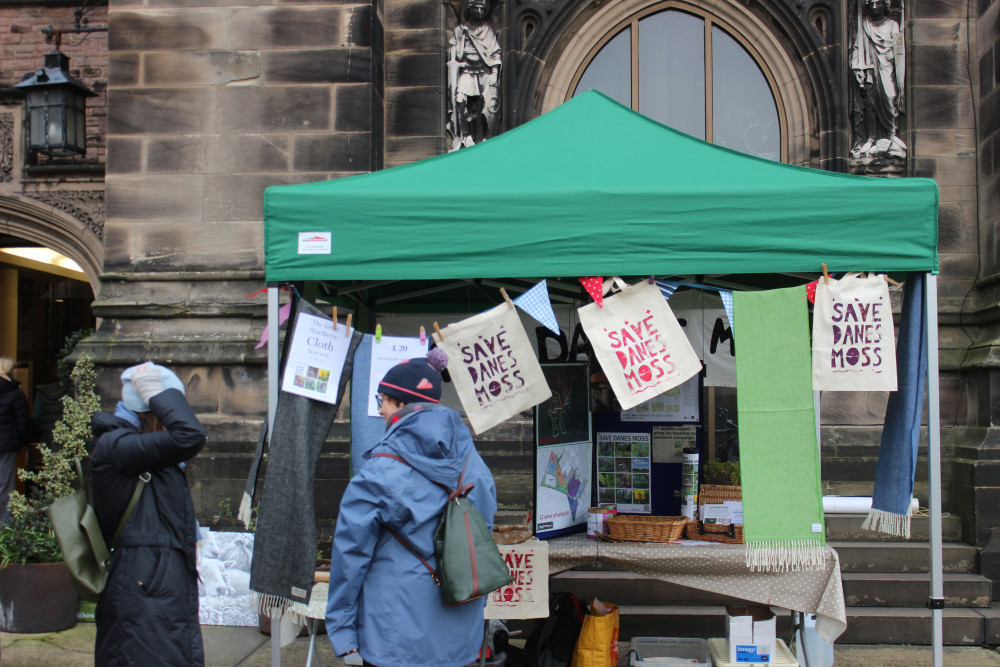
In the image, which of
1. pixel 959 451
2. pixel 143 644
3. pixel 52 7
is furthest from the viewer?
pixel 52 7

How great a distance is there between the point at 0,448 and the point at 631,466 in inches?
229

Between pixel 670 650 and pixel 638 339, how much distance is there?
1.94m

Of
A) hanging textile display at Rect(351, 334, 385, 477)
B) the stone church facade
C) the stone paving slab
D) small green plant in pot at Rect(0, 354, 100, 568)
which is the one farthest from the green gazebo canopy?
the stone church facade

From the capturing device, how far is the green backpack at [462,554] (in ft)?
9.93

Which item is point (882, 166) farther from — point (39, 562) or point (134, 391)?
point (39, 562)

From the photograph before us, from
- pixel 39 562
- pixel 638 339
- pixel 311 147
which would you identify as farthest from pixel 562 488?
pixel 311 147

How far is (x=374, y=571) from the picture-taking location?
10.0 feet

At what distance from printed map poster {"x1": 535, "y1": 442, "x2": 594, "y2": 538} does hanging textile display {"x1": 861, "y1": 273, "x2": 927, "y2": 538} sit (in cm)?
154

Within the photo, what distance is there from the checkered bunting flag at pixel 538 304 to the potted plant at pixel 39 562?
3.89m

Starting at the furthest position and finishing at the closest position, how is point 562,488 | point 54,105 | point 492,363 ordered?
point 54,105 → point 562,488 → point 492,363

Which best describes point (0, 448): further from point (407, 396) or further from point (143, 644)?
point (407, 396)

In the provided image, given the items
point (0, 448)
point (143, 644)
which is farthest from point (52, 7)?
point (143, 644)

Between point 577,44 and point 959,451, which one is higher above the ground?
point 577,44

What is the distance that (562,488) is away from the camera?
4699 millimetres
